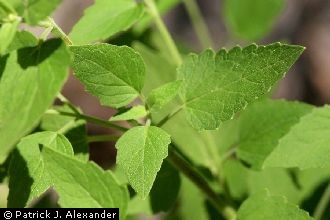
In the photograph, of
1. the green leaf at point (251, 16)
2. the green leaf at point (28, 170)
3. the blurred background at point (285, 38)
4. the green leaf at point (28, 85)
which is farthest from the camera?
the blurred background at point (285, 38)

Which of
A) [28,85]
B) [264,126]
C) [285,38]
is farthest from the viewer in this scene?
[285,38]

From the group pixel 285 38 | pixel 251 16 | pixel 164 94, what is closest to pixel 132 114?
pixel 164 94

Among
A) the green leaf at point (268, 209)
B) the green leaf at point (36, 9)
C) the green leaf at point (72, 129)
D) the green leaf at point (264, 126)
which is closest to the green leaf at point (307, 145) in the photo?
the green leaf at point (268, 209)

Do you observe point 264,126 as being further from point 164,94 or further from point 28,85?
point 28,85

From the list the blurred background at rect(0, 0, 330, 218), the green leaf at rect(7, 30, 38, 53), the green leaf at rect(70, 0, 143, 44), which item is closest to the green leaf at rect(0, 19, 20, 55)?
the green leaf at rect(7, 30, 38, 53)

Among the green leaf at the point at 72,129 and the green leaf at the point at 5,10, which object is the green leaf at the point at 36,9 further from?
the green leaf at the point at 72,129

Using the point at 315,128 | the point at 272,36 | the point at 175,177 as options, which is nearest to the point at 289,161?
the point at 315,128

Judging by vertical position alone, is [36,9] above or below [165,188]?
above
